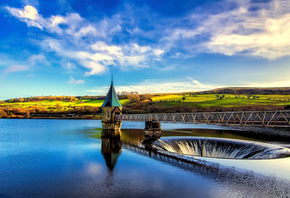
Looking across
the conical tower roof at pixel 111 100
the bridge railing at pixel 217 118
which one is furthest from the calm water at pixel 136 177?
the conical tower roof at pixel 111 100

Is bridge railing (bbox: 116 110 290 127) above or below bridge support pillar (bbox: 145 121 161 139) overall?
above

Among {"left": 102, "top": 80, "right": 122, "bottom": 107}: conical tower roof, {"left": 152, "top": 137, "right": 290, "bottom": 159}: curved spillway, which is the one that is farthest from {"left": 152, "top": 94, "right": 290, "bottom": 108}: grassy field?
{"left": 152, "top": 137, "right": 290, "bottom": 159}: curved spillway

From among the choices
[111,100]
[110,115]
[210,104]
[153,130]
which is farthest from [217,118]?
[210,104]

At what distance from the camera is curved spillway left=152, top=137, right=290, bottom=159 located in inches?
839

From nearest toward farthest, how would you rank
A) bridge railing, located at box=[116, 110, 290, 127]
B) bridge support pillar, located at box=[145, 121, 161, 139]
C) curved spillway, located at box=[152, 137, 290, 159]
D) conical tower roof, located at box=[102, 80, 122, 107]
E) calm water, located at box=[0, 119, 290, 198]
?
calm water, located at box=[0, 119, 290, 198] < bridge railing, located at box=[116, 110, 290, 127] < curved spillway, located at box=[152, 137, 290, 159] < bridge support pillar, located at box=[145, 121, 161, 139] < conical tower roof, located at box=[102, 80, 122, 107]

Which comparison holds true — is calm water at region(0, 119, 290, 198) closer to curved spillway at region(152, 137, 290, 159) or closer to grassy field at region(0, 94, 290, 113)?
curved spillway at region(152, 137, 290, 159)

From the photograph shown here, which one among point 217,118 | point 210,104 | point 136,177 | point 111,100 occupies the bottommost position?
point 136,177

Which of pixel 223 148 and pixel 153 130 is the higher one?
pixel 153 130

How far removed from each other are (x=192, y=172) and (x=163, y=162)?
12.5ft

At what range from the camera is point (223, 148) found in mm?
25547

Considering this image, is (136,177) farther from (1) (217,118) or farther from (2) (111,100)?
(2) (111,100)

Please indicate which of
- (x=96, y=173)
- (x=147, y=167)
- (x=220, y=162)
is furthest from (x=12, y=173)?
(x=220, y=162)

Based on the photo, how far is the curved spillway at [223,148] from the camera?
2131cm

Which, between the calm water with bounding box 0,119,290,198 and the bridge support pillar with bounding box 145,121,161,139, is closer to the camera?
the calm water with bounding box 0,119,290,198
